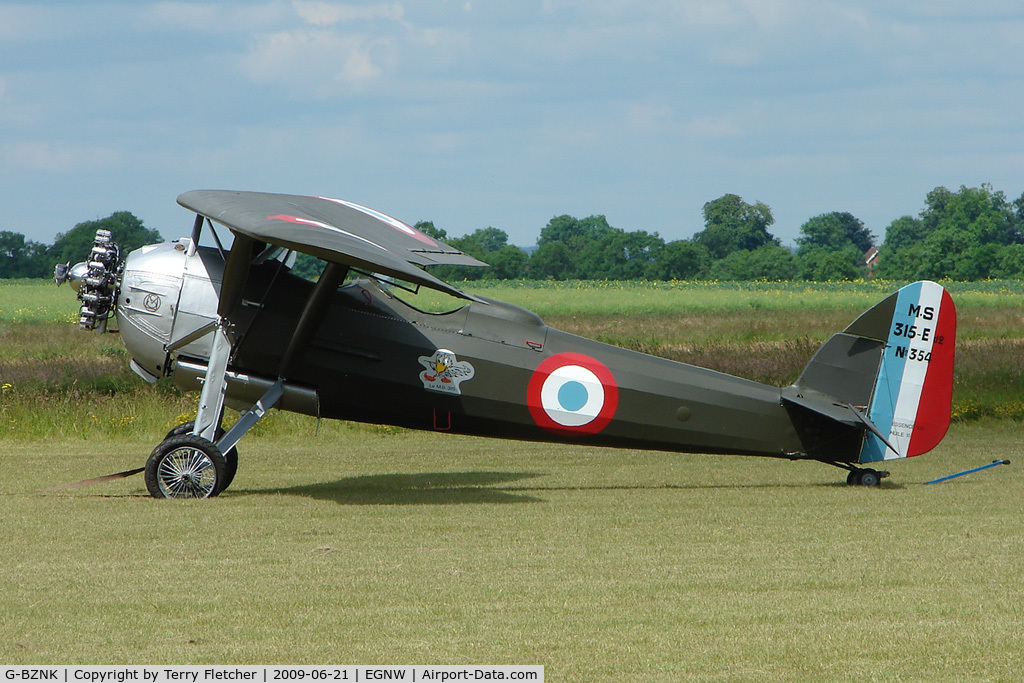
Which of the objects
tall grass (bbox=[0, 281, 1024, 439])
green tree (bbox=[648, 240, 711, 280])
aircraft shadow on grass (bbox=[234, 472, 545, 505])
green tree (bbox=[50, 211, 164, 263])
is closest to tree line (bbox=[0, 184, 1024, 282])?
green tree (bbox=[648, 240, 711, 280])

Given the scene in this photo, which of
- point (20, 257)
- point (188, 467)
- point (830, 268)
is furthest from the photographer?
point (830, 268)

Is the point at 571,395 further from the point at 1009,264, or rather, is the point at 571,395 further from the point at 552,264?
the point at 1009,264

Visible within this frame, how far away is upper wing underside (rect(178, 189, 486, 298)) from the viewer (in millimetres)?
8602

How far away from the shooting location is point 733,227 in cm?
13850

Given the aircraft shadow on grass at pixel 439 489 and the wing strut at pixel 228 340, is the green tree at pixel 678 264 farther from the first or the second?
the wing strut at pixel 228 340

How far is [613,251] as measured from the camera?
101 m

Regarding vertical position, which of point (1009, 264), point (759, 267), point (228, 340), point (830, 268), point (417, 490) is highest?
point (1009, 264)

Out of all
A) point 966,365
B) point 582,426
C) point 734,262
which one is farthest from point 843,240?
point 582,426

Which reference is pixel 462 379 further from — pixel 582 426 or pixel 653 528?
pixel 653 528

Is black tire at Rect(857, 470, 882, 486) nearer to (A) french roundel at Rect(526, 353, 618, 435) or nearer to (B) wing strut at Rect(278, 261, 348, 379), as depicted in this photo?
(A) french roundel at Rect(526, 353, 618, 435)

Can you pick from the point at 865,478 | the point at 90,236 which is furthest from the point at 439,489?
the point at 90,236

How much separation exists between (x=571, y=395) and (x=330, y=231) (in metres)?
3.21

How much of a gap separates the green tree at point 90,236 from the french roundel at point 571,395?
26079 millimetres

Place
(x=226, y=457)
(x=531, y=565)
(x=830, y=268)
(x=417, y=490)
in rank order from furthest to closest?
(x=830, y=268) < (x=417, y=490) < (x=226, y=457) < (x=531, y=565)
